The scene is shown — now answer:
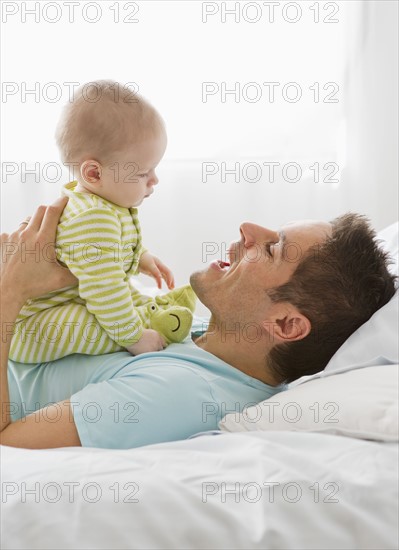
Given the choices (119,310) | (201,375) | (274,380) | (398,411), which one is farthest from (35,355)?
(398,411)

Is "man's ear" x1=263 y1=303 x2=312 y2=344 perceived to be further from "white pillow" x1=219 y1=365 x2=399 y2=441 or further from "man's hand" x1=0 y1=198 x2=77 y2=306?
"man's hand" x1=0 y1=198 x2=77 y2=306

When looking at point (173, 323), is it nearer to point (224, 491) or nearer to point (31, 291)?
point (31, 291)

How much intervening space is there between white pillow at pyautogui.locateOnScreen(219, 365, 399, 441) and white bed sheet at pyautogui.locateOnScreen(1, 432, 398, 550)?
7cm

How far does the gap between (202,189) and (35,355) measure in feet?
6.26

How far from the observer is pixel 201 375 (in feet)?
4.61

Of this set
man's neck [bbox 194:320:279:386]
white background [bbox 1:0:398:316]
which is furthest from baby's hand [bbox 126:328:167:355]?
white background [bbox 1:0:398:316]

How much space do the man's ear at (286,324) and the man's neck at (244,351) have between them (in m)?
0.03

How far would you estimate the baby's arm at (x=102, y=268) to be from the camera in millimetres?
1450

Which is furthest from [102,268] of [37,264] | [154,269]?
[154,269]

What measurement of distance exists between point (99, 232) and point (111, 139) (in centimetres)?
18

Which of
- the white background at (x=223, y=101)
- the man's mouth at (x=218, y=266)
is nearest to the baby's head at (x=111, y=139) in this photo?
the man's mouth at (x=218, y=266)

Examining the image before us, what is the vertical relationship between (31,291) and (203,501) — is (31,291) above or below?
above

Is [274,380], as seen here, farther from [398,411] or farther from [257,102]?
[257,102]

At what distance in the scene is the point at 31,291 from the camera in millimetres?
1483
